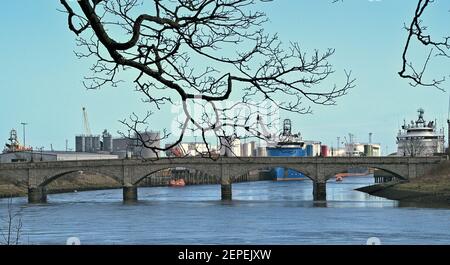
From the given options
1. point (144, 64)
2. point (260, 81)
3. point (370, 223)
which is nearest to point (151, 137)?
point (144, 64)

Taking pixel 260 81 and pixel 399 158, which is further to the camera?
pixel 399 158

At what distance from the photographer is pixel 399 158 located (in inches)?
2287

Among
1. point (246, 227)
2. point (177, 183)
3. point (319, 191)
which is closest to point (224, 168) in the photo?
point (319, 191)

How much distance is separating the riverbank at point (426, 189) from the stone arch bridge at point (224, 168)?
1.35 metres

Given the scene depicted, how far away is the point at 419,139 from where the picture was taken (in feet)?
243

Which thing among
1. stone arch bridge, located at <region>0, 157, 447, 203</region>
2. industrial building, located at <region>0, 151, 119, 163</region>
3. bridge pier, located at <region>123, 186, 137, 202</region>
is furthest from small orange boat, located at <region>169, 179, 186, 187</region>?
bridge pier, located at <region>123, 186, 137, 202</region>

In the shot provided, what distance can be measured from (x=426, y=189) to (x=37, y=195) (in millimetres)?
32033

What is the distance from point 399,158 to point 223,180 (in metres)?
14.5

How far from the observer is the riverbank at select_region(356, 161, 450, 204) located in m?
46.4

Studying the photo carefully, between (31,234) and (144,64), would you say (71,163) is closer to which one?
(31,234)

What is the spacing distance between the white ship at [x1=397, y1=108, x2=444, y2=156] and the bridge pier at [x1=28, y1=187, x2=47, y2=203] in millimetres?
34821

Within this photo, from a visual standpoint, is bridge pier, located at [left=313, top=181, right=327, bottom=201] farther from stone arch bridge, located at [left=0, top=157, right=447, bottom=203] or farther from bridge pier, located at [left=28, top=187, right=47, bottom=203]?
bridge pier, located at [left=28, top=187, right=47, bottom=203]

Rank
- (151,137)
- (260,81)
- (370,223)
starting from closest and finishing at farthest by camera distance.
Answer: (260,81) < (151,137) < (370,223)
